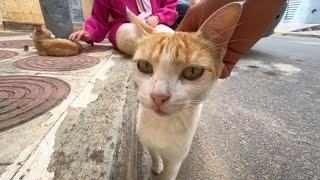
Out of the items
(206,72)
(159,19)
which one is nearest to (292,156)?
(206,72)

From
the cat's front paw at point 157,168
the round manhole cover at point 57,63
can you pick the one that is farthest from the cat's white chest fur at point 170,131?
the round manhole cover at point 57,63

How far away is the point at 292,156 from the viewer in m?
1.24

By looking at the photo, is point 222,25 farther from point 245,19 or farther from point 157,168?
point 157,168

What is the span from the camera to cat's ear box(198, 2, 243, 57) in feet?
2.33

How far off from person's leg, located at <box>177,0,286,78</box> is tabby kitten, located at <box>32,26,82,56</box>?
1.35m

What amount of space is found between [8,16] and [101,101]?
418cm

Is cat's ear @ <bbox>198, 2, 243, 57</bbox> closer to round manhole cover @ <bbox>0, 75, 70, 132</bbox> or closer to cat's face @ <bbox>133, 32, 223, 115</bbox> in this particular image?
cat's face @ <bbox>133, 32, 223, 115</bbox>

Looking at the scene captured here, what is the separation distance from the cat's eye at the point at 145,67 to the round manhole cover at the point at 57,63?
3.02ft

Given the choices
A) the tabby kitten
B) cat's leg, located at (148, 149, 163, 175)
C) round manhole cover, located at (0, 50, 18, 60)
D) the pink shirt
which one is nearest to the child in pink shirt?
the pink shirt

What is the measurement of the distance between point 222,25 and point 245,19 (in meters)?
0.15

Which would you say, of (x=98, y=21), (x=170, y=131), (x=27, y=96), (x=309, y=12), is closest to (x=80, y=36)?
(x=98, y=21)

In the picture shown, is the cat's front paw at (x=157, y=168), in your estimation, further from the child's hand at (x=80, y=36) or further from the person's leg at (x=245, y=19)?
the child's hand at (x=80, y=36)

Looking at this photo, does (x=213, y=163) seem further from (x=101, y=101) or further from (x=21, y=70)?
(x=21, y=70)

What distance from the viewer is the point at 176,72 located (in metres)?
0.78
